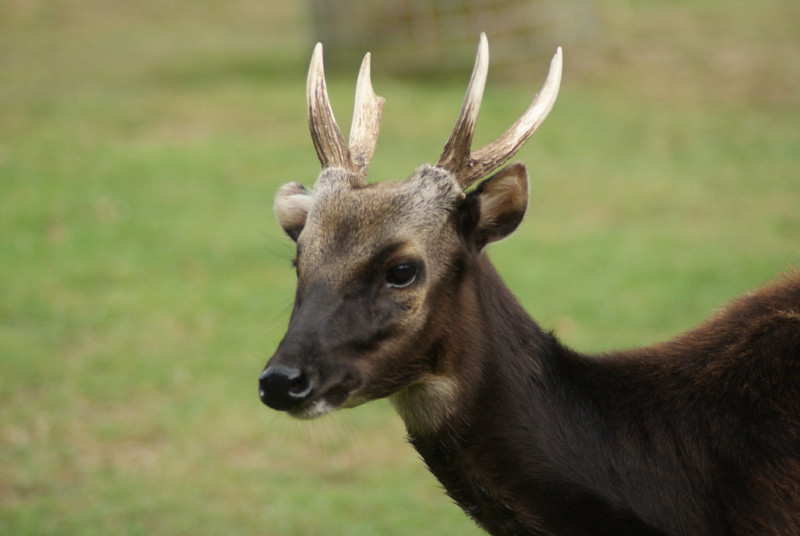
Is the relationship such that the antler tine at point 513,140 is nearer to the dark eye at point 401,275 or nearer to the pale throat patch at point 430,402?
the dark eye at point 401,275

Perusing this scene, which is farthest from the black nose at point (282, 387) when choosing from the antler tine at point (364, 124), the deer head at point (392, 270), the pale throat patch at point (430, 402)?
the antler tine at point (364, 124)

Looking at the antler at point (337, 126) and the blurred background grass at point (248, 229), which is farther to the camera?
the blurred background grass at point (248, 229)

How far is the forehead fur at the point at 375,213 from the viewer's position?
194 inches

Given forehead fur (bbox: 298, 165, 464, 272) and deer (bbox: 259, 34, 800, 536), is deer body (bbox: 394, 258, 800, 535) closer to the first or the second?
deer (bbox: 259, 34, 800, 536)

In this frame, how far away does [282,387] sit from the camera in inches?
177

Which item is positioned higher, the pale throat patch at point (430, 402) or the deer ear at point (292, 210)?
the deer ear at point (292, 210)

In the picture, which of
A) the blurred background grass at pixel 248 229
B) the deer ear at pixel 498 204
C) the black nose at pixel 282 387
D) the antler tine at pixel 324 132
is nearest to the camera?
the black nose at pixel 282 387

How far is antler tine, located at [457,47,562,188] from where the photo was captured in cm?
521

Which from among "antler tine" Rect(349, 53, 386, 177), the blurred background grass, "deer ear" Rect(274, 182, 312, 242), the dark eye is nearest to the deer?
the dark eye

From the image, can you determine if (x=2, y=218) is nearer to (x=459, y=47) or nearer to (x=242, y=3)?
(x=459, y=47)

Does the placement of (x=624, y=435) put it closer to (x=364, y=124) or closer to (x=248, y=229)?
(x=364, y=124)

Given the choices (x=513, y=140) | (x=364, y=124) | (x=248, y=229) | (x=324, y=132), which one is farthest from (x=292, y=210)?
(x=248, y=229)

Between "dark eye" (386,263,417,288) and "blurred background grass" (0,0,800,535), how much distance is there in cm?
157

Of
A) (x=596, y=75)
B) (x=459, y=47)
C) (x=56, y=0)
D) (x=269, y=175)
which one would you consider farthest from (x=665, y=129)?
(x=56, y=0)
